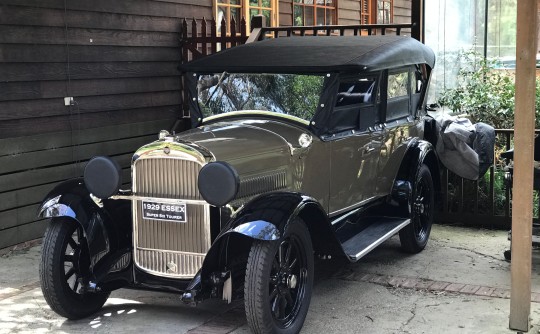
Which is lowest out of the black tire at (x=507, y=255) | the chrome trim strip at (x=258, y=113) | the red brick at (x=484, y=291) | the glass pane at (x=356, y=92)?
the red brick at (x=484, y=291)

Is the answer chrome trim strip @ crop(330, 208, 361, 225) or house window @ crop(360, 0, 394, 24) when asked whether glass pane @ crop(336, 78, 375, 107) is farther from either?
house window @ crop(360, 0, 394, 24)

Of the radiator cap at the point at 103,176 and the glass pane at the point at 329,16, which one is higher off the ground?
the glass pane at the point at 329,16

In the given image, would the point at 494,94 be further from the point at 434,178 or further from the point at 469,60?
the point at 434,178

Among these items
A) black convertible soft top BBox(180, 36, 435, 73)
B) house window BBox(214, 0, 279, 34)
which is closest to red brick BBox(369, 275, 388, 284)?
black convertible soft top BBox(180, 36, 435, 73)

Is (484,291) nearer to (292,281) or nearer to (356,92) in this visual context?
(292,281)

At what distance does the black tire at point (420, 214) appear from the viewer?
6402 millimetres

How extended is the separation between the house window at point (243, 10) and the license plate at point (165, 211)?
5422mm

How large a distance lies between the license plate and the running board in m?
1.30

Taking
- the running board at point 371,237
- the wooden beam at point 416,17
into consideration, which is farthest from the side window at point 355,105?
the wooden beam at point 416,17

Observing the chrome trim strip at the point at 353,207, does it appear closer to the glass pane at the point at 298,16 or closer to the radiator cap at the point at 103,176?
the radiator cap at the point at 103,176

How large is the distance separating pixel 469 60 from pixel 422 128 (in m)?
3.58

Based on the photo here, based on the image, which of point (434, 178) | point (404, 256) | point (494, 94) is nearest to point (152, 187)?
point (404, 256)

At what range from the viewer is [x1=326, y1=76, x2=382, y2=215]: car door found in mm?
5460

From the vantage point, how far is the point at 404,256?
6.51 m
